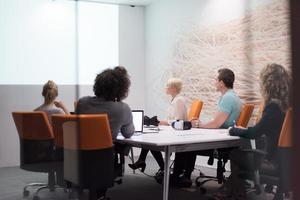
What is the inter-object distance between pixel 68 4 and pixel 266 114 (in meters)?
2.39

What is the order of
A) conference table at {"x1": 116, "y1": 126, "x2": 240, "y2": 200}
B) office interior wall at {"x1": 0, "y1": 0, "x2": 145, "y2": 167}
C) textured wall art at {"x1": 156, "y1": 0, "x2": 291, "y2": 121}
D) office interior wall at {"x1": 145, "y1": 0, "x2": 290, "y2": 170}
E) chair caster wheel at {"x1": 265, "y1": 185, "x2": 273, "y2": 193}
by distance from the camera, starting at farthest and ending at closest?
office interior wall at {"x1": 145, "y1": 0, "x2": 290, "y2": 170} < textured wall art at {"x1": 156, "y1": 0, "x2": 291, "y2": 121} < office interior wall at {"x1": 0, "y1": 0, "x2": 145, "y2": 167} < chair caster wheel at {"x1": 265, "y1": 185, "x2": 273, "y2": 193} < conference table at {"x1": 116, "y1": 126, "x2": 240, "y2": 200}

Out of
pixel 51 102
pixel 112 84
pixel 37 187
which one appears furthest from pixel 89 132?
pixel 37 187

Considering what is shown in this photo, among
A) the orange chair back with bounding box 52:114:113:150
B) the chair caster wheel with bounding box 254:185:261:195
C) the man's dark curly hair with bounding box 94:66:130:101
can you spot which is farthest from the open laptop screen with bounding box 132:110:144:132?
the chair caster wheel with bounding box 254:185:261:195

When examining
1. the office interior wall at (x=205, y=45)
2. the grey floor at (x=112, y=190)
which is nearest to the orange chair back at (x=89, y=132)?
the grey floor at (x=112, y=190)

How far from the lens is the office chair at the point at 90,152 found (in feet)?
7.61

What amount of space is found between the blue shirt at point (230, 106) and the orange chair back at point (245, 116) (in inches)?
2.2

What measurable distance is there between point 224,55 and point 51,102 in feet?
7.27

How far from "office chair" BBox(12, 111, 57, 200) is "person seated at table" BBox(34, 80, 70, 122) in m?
0.08

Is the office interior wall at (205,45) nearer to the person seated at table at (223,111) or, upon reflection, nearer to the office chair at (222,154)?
the office chair at (222,154)

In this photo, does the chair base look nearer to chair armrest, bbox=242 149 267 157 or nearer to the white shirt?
the white shirt

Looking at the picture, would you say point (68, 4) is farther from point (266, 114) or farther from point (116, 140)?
point (266, 114)

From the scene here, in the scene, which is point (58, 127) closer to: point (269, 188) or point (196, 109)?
point (269, 188)

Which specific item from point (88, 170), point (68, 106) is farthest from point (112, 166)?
point (68, 106)

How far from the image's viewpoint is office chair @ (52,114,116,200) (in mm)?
2320
